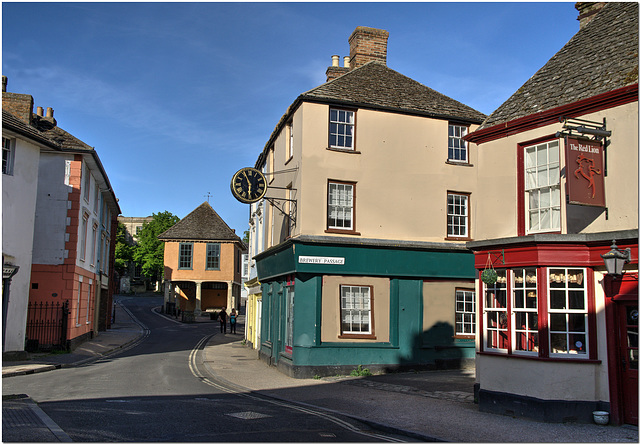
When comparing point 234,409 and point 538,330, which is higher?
point 538,330

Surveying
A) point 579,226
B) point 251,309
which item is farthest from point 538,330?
point 251,309

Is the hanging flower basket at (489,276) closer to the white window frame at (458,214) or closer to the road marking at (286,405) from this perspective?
the road marking at (286,405)

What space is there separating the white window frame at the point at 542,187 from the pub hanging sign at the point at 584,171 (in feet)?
3.20

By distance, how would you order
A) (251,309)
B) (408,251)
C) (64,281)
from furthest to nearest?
(251,309)
(64,281)
(408,251)

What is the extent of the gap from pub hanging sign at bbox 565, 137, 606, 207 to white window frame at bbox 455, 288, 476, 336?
10575mm

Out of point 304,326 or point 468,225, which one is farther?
point 468,225

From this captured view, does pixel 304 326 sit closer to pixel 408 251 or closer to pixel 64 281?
pixel 408 251

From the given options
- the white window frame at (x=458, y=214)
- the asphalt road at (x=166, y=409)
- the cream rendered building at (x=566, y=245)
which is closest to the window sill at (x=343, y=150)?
the white window frame at (x=458, y=214)

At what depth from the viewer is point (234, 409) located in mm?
11789

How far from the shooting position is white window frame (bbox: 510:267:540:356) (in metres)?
11.7

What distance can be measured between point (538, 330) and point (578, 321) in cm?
77

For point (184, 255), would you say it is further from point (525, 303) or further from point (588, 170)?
point (588, 170)

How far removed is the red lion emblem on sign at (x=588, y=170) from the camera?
35.6 feet

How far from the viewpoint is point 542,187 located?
1230cm
